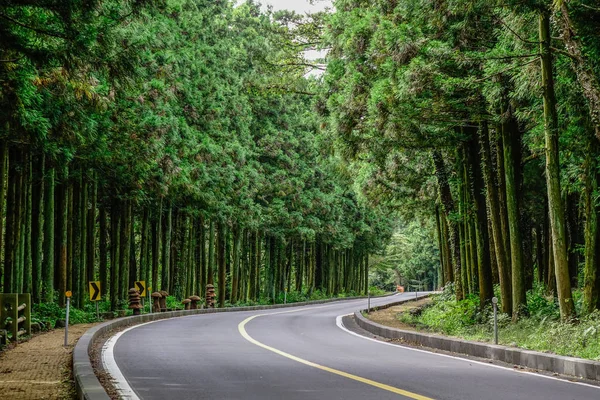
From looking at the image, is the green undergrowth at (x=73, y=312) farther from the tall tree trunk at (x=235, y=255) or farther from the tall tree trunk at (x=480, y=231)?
the tall tree trunk at (x=480, y=231)

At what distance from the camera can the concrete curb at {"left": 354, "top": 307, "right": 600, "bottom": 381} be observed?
35.1ft

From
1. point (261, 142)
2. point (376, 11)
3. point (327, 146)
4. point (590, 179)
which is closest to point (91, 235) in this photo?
point (327, 146)

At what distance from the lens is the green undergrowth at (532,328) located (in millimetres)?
12539

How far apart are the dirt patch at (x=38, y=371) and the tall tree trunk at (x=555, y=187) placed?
31.1ft

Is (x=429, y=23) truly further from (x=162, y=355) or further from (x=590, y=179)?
(x=162, y=355)

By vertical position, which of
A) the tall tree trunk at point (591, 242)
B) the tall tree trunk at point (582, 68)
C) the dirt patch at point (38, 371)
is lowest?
the dirt patch at point (38, 371)

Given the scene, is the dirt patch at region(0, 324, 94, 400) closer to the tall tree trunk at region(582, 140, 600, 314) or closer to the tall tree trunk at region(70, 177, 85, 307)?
the tall tree trunk at region(70, 177, 85, 307)

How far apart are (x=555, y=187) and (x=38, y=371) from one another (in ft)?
33.7

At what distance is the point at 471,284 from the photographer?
23.5m

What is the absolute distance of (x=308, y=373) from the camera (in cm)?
1088

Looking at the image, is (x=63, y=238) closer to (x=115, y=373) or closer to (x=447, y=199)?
(x=447, y=199)

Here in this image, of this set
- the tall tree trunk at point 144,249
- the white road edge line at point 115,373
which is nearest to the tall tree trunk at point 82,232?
the tall tree trunk at point 144,249

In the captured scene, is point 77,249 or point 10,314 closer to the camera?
point 10,314

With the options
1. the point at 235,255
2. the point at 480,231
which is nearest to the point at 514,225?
the point at 480,231
